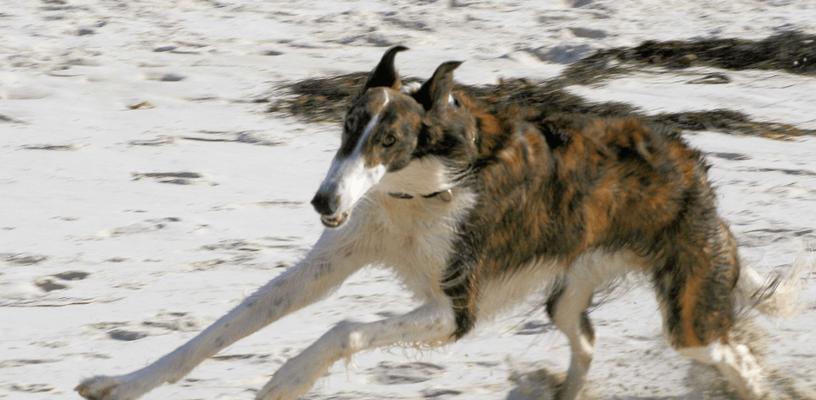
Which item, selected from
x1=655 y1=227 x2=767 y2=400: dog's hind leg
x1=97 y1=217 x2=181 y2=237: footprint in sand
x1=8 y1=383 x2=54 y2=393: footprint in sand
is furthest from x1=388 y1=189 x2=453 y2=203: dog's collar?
x1=97 y1=217 x2=181 y2=237: footprint in sand

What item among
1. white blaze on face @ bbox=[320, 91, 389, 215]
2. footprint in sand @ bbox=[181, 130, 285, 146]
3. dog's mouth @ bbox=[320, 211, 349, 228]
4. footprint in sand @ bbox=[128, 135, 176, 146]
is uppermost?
white blaze on face @ bbox=[320, 91, 389, 215]

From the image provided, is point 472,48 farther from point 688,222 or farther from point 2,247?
point 688,222

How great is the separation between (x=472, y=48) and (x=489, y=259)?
252 inches

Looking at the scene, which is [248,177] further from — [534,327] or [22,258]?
[534,327]

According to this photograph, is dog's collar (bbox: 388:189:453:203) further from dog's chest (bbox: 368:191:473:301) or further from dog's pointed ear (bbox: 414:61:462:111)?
dog's pointed ear (bbox: 414:61:462:111)

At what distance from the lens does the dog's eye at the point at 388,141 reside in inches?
212

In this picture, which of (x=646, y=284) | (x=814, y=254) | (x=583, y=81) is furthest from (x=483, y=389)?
(x=583, y=81)

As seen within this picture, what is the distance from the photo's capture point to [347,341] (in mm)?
5484

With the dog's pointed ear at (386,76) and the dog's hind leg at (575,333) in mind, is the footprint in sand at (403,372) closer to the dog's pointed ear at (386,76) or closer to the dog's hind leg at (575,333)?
the dog's hind leg at (575,333)

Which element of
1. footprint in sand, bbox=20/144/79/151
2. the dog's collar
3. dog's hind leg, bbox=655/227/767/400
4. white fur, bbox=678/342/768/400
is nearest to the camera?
the dog's collar

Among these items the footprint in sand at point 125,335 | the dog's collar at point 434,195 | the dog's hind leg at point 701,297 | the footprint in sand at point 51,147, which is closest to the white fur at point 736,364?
the dog's hind leg at point 701,297

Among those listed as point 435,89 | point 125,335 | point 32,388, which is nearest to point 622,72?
point 125,335

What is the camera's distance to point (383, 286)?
25.0 ft

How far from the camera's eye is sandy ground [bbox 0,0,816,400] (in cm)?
675
